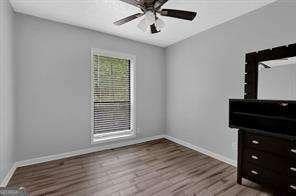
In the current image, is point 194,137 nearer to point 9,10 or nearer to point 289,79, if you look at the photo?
point 289,79

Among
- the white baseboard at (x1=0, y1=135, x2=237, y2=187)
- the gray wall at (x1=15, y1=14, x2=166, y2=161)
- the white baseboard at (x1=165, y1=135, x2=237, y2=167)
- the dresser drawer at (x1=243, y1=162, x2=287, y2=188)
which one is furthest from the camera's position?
the white baseboard at (x1=165, y1=135, x2=237, y2=167)

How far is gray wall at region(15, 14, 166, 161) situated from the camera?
112 inches

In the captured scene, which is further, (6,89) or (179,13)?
(6,89)

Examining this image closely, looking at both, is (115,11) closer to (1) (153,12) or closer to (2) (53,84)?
(1) (153,12)

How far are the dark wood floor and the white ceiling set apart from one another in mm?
2532

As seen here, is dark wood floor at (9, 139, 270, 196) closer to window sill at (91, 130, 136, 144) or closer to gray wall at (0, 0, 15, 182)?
window sill at (91, 130, 136, 144)

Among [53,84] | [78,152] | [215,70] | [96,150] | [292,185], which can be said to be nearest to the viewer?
[292,185]

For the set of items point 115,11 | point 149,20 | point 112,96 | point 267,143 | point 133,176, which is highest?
point 115,11

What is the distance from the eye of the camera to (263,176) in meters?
2.10

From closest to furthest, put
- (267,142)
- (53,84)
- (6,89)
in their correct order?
(267,142) → (6,89) → (53,84)

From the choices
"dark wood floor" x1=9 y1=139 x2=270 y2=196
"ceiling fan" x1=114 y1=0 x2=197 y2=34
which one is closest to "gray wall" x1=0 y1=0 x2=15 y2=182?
"dark wood floor" x1=9 y1=139 x2=270 y2=196

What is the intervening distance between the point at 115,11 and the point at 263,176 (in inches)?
122

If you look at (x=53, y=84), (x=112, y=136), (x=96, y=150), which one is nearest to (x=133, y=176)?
(x=96, y=150)

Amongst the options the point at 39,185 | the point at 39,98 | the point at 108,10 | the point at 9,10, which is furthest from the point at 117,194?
the point at 9,10
